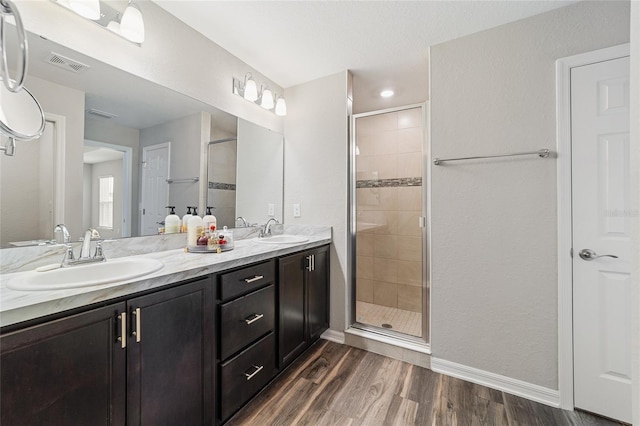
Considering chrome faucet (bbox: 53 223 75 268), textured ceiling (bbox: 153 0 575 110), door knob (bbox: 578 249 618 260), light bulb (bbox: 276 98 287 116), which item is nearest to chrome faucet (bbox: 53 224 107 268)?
chrome faucet (bbox: 53 223 75 268)

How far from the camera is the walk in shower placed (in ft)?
7.65

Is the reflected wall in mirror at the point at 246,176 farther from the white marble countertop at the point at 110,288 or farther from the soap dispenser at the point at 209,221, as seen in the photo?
Result: the white marble countertop at the point at 110,288

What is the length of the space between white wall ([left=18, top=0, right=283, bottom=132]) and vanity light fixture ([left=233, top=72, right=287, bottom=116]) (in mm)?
53

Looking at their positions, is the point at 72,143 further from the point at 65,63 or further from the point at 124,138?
the point at 65,63

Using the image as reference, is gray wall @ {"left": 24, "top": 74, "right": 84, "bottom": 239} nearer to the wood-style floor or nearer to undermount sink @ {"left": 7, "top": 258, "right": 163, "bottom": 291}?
undermount sink @ {"left": 7, "top": 258, "right": 163, "bottom": 291}

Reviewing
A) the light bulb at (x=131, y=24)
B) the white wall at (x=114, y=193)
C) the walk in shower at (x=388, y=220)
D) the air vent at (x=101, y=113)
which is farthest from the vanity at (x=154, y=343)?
the light bulb at (x=131, y=24)

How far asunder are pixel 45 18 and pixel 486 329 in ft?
9.71

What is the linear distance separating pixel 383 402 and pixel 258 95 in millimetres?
2506

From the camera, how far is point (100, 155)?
4.89 ft

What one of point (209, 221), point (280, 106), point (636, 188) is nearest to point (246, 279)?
point (209, 221)

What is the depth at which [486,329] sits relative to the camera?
183cm

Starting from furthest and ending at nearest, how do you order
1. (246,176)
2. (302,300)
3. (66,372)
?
(246,176) < (302,300) < (66,372)

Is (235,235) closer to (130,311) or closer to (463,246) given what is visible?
(130,311)

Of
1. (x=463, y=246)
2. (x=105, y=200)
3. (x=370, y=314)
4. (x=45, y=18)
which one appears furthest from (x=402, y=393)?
(x=45, y=18)
